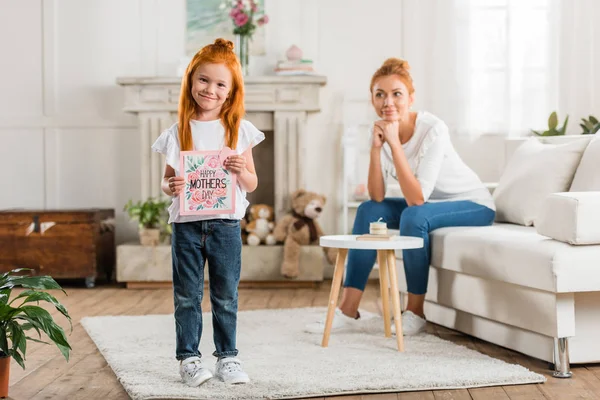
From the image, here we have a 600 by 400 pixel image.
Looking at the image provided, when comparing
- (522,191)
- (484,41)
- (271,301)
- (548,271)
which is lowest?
(271,301)

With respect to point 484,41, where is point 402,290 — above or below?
below

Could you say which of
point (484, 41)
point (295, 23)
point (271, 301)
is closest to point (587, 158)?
point (271, 301)

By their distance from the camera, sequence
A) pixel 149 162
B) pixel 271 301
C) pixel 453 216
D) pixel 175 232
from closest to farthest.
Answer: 1. pixel 175 232
2. pixel 453 216
3. pixel 271 301
4. pixel 149 162

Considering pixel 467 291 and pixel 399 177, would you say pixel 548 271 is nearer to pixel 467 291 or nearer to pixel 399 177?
pixel 467 291

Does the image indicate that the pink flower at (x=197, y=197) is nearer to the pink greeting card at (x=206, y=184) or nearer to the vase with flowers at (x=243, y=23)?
the pink greeting card at (x=206, y=184)

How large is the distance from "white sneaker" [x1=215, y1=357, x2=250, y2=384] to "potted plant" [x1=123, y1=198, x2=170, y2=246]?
8.23ft

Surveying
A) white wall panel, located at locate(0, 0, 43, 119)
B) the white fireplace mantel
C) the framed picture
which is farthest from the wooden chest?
the framed picture

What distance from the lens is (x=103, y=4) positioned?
16.9ft

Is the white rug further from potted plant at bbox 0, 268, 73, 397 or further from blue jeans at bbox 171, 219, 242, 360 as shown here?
potted plant at bbox 0, 268, 73, 397

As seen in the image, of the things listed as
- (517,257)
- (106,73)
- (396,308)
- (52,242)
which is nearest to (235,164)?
(396,308)

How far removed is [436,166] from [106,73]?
283 cm

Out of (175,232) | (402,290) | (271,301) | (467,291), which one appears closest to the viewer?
(175,232)

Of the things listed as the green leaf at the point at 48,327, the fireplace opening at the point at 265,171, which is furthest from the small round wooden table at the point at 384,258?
the fireplace opening at the point at 265,171

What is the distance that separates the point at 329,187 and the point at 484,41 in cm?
128
